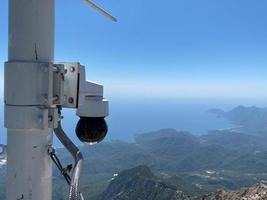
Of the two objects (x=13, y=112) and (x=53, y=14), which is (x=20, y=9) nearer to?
(x=53, y=14)

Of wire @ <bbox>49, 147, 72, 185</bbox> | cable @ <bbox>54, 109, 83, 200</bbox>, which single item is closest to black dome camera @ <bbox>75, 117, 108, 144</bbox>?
cable @ <bbox>54, 109, 83, 200</bbox>

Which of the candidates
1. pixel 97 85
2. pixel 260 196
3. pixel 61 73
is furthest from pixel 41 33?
pixel 260 196

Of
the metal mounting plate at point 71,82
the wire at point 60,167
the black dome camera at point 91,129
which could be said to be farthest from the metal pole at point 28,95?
the black dome camera at point 91,129

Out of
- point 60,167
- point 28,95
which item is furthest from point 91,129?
point 28,95

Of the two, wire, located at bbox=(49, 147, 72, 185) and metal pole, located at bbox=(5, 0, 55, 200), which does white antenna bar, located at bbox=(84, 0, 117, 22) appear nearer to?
metal pole, located at bbox=(5, 0, 55, 200)

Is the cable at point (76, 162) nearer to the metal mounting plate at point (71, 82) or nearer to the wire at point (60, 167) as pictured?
the wire at point (60, 167)

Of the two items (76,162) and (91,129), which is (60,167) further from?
(91,129)
